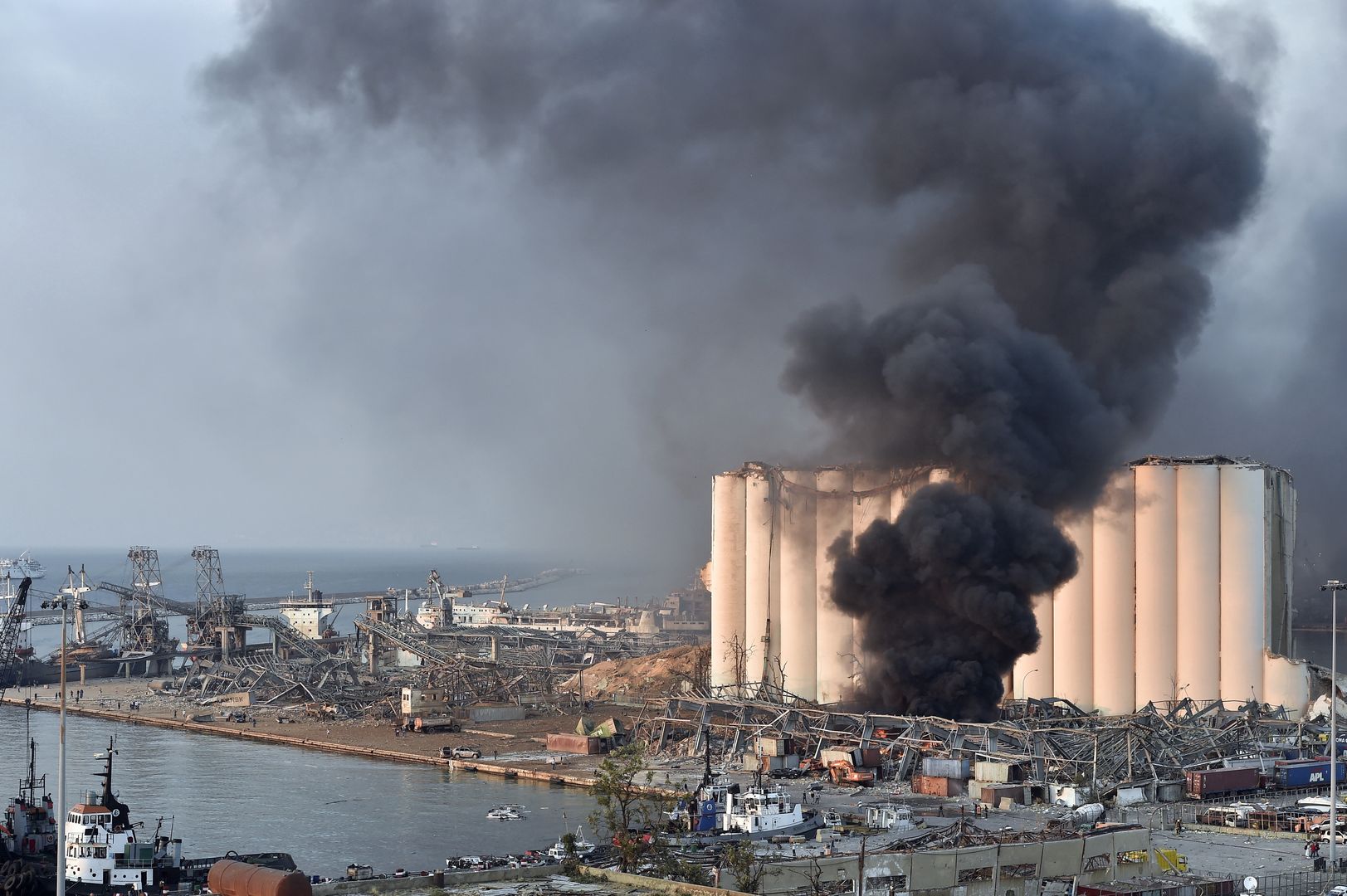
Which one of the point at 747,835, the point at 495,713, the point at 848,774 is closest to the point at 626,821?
the point at 747,835

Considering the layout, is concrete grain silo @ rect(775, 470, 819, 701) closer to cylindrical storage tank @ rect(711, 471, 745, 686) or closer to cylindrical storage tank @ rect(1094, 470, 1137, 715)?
cylindrical storage tank @ rect(711, 471, 745, 686)

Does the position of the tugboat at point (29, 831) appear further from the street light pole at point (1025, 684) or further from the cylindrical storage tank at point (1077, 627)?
the cylindrical storage tank at point (1077, 627)

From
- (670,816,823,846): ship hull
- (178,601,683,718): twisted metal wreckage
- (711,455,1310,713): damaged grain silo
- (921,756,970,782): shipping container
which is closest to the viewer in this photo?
(670,816,823,846): ship hull

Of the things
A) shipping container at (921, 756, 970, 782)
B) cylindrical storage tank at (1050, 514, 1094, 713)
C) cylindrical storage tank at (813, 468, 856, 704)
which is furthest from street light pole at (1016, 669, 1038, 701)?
shipping container at (921, 756, 970, 782)

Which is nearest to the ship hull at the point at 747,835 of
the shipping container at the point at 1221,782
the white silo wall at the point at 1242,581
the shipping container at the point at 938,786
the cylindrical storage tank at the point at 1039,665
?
the shipping container at the point at 938,786

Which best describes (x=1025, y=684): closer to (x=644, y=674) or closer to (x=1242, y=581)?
(x=1242, y=581)

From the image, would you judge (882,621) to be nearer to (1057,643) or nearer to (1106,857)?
(1057,643)
